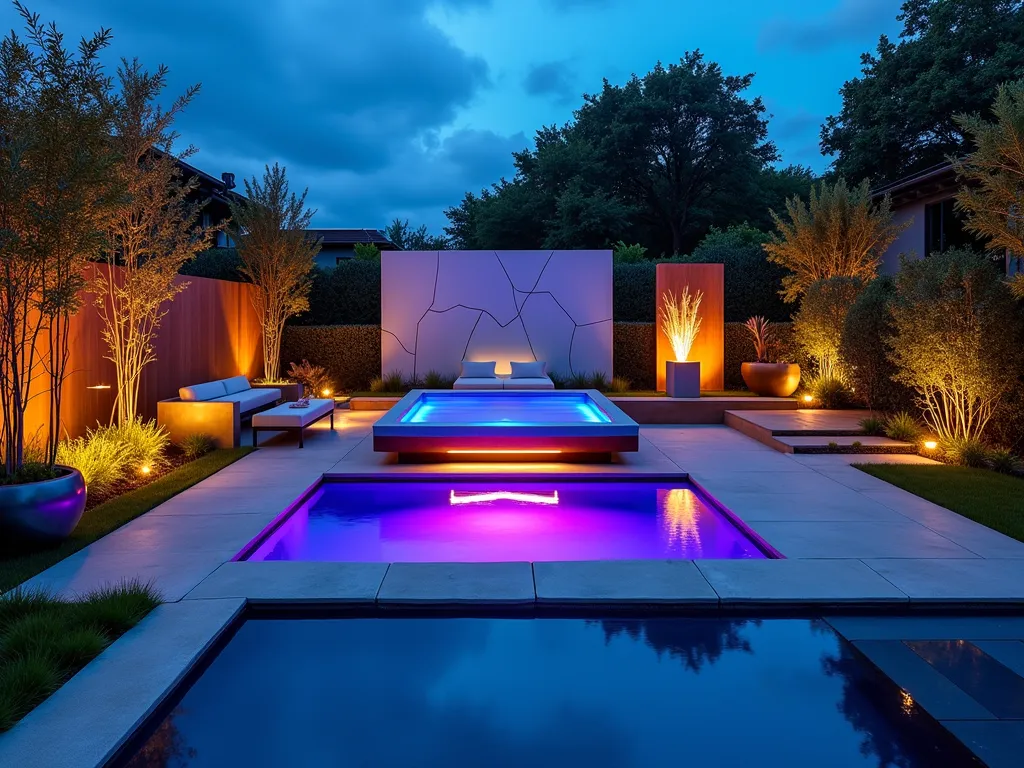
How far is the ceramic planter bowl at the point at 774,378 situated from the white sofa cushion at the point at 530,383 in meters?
2.88

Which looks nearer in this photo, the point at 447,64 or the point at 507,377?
→ the point at 507,377

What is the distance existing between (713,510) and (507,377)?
6603 mm

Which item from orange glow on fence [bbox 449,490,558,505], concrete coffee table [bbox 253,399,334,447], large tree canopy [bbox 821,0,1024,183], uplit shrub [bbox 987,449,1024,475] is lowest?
orange glow on fence [bbox 449,490,558,505]

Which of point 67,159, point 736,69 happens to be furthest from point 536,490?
point 736,69

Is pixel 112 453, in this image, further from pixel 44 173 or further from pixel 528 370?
pixel 528 370

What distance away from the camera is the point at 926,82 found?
622 inches

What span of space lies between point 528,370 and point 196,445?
18.6 ft

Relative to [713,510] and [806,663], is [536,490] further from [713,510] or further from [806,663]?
[806,663]

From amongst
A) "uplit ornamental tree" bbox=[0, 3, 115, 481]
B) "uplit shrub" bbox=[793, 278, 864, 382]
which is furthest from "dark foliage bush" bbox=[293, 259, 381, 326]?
"uplit ornamental tree" bbox=[0, 3, 115, 481]

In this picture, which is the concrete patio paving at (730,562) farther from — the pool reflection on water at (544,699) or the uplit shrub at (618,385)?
the uplit shrub at (618,385)

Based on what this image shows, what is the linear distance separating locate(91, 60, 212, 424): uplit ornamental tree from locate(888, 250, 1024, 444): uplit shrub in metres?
6.85

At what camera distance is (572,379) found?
12.1 m

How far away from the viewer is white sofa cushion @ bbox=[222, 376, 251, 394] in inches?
333

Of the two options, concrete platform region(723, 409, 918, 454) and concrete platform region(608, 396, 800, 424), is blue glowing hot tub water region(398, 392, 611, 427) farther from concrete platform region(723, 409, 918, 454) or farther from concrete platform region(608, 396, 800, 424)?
concrete platform region(723, 409, 918, 454)
